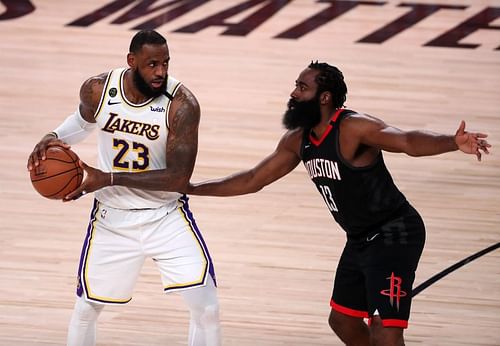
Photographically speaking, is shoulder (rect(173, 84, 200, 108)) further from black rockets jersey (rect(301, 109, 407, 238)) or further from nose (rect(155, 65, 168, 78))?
black rockets jersey (rect(301, 109, 407, 238))

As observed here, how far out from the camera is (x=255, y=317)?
7219 mm

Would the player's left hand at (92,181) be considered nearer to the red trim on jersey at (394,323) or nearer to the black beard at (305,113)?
the black beard at (305,113)

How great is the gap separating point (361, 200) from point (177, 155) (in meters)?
0.93

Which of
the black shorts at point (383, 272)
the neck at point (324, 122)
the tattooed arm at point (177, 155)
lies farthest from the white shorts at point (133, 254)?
the neck at point (324, 122)

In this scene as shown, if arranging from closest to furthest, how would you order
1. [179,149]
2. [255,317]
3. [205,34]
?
[179,149] → [255,317] → [205,34]

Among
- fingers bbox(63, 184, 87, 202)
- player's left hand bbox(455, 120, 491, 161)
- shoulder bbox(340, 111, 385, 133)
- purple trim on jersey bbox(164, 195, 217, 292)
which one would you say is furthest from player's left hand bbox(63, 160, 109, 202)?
player's left hand bbox(455, 120, 491, 161)

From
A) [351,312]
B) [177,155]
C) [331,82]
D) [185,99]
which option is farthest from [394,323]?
[185,99]

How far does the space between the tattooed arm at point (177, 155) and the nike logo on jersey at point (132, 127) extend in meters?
0.08

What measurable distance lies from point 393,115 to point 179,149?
632cm

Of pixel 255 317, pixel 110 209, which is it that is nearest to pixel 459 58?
pixel 255 317

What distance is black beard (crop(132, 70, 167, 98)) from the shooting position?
18.8 ft

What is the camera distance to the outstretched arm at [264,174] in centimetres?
604

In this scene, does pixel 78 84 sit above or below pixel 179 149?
below

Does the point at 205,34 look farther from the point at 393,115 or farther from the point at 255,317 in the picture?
the point at 255,317
